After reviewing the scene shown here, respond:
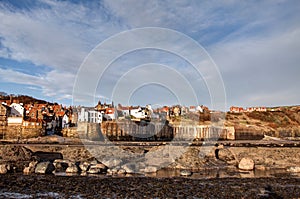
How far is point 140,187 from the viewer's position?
73.0ft

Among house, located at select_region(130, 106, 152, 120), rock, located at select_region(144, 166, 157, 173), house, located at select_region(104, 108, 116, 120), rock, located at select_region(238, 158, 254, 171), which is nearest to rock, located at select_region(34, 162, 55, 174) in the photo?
rock, located at select_region(144, 166, 157, 173)

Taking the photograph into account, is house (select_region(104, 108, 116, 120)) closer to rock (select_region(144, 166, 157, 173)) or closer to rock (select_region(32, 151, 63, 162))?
rock (select_region(32, 151, 63, 162))

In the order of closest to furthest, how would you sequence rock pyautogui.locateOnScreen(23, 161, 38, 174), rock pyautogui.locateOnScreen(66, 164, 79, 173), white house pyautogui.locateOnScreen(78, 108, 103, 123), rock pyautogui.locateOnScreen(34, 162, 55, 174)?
rock pyautogui.locateOnScreen(34, 162, 55, 174), rock pyautogui.locateOnScreen(23, 161, 38, 174), rock pyautogui.locateOnScreen(66, 164, 79, 173), white house pyautogui.locateOnScreen(78, 108, 103, 123)

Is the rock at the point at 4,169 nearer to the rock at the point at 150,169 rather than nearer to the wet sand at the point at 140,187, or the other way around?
the wet sand at the point at 140,187

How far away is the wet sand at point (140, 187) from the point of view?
19656mm

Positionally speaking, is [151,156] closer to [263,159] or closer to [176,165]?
[176,165]

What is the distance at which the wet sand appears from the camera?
64.5 ft

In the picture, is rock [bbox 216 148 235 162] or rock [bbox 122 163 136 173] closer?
rock [bbox 122 163 136 173]

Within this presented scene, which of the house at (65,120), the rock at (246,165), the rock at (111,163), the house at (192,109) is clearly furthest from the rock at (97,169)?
the house at (192,109)

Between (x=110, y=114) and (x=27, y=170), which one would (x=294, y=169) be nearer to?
(x=27, y=170)

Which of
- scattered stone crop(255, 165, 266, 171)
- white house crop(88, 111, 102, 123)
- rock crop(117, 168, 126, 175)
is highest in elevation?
white house crop(88, 111, 102, 123)

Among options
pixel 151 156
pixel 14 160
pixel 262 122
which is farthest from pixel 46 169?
pixel 262 122

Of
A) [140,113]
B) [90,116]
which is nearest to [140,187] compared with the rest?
[90,116]

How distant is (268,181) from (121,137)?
44.4m
